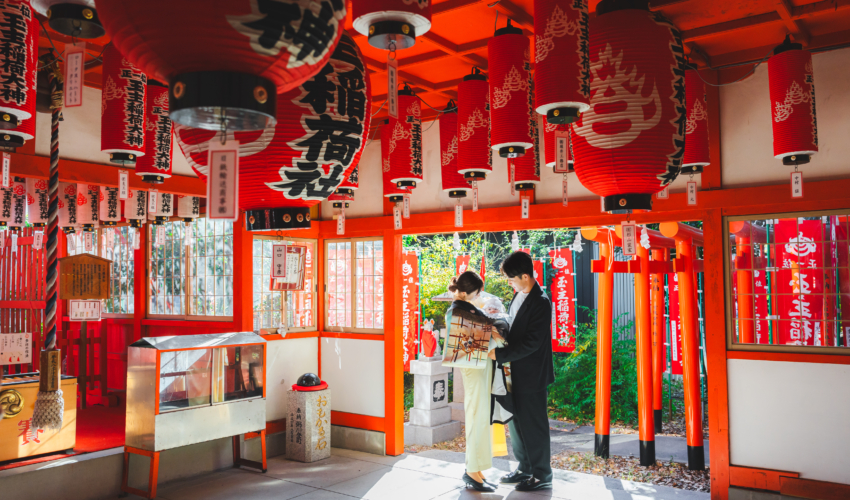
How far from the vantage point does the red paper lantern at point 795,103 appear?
151 inches

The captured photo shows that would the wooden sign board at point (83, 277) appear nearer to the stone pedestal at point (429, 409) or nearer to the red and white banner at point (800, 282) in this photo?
the stone pedestal at point (429, 409)

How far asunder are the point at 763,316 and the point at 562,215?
6.78 ft

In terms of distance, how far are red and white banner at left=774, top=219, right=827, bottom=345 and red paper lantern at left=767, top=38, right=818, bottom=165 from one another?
51.9 inches

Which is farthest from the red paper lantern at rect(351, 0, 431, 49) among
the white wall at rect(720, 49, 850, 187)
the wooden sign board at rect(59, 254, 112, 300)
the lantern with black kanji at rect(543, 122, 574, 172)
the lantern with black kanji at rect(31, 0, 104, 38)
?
the wooden sign board at rect(59, 254, 112, 300)

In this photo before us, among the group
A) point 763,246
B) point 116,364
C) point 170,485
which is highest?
point 763,246

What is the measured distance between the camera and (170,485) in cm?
575

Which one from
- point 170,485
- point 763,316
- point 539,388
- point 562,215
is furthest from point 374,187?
point 763,316

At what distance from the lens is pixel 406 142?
16.1 feet

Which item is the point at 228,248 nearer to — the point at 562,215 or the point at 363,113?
the point at 562,215

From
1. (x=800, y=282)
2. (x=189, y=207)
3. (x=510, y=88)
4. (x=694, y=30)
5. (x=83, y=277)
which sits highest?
(x=694, y=30)

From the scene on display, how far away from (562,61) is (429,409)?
639cm

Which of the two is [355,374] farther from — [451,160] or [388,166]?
[451,160]

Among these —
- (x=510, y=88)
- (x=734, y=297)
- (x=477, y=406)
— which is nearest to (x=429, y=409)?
(x=477, y=406)

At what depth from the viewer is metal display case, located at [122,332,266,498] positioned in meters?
5.20
